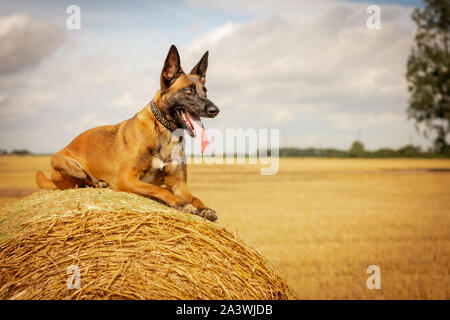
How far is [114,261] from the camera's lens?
11.3 ft

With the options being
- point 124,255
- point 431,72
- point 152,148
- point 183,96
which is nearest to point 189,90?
point 183,96

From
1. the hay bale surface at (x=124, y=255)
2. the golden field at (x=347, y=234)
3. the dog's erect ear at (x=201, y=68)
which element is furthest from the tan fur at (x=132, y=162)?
the golden field at (x=347, y=234)

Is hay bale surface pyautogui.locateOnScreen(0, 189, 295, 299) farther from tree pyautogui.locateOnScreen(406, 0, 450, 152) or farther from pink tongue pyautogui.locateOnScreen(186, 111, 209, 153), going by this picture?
tree pyautogui.locateOnScreen(406, 0, 450, 152)

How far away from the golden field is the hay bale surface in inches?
19.0

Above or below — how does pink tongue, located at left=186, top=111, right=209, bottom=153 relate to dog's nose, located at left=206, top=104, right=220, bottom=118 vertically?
below

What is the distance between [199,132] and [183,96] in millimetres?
456

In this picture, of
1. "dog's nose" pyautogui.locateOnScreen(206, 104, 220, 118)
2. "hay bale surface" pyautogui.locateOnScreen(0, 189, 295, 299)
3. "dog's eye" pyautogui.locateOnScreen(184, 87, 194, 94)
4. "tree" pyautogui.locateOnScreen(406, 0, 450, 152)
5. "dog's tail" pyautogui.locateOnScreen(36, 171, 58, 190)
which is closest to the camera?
"hay bale surface" pyautogui.locateOnScreen(0, 189, 295, 299)

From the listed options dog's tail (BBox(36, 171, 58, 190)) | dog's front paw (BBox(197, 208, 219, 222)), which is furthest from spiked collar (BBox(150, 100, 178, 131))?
dog's tail (BBox(36, 171, 58, 190))

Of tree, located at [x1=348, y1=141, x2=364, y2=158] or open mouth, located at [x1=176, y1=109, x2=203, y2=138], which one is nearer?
open mouth, located at [x1=176, y1=109, x2=203, y2=138]

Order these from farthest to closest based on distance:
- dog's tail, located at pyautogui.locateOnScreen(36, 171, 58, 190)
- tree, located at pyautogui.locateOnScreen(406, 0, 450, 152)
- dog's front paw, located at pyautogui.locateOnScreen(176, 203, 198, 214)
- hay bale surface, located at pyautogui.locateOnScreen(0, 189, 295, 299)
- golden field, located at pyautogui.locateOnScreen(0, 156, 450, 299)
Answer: tree, located at pyautogui.locateOnScreen(406, 0, 450, 152)
golden field, located at pyautogui.locateOnScreen(0, 156, 450, 299)
dog's tail, located at pyautogui.locateOnScreen(36, 171, 58, 190)
dog's front paw, located at pyautogui.locateOnScreen(176, 203, 198, 214)
hay bale surface, located at pyautogui.locateOnScreen(0, 189, 295, 299)

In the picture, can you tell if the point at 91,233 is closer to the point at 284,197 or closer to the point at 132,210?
the point at 132,210

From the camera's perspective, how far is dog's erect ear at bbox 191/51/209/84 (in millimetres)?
4249
